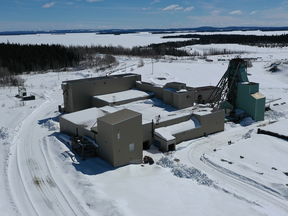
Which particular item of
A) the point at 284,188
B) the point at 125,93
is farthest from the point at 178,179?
the point at 125,93

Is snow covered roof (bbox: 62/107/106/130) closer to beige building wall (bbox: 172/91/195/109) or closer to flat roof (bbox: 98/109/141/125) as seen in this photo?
flat roof (bbox: 98/109/141/125)

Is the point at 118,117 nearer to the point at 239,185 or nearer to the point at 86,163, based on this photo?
the point at 86,163

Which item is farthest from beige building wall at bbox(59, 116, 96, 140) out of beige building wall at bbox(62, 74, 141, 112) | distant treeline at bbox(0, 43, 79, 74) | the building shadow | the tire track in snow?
distant treeline at bbox(0, 43, 79, 74)

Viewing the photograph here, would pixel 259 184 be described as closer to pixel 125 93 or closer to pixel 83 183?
pixel 83 183

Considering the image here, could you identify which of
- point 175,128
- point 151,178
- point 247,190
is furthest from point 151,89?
point 247,190

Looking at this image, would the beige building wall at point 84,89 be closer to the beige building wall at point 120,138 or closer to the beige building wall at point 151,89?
the beige building wall at point 151,89

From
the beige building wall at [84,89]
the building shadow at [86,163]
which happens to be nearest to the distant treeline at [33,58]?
the beige building wall at [84,89]
